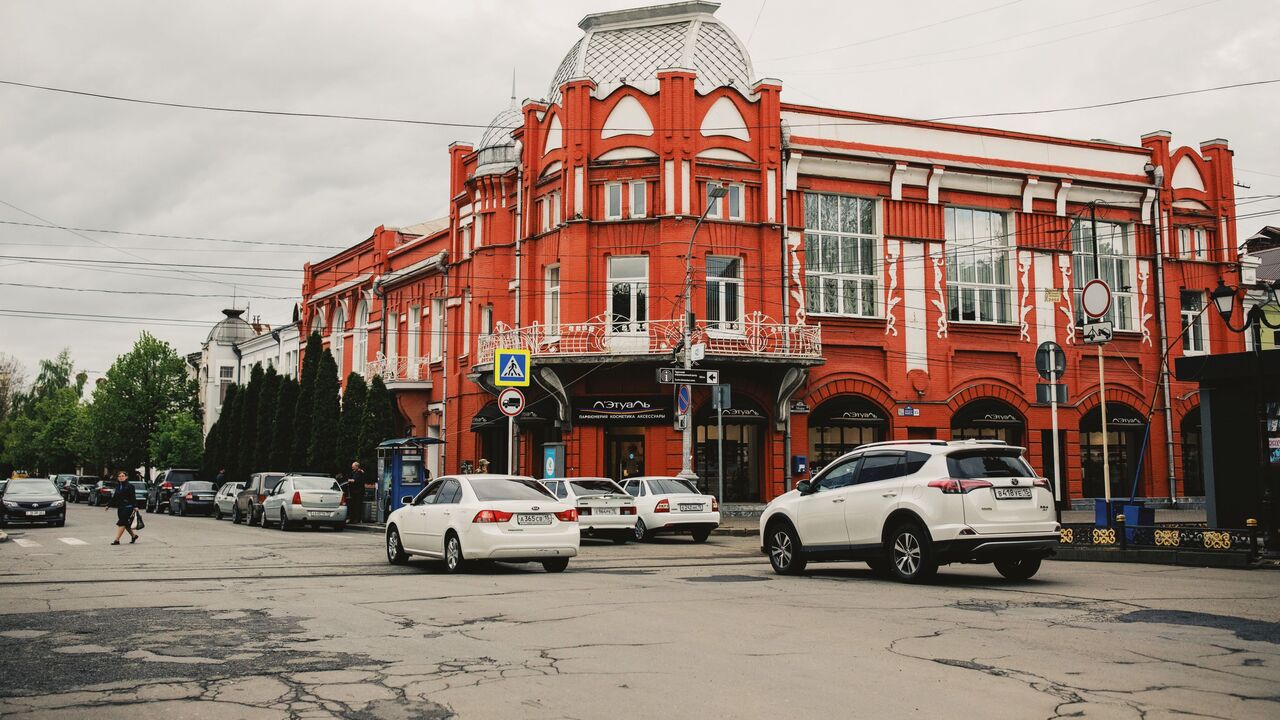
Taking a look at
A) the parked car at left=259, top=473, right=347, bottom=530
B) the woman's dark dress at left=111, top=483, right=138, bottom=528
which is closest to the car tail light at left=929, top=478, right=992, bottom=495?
the woman's dark dress at left=111, top=483, right=138, bottom=528

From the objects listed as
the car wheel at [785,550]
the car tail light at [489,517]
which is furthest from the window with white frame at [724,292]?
the car tail light at [489,517]

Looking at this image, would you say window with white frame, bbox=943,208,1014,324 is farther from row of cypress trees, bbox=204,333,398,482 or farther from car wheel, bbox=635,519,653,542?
row of cypress trees, bbox=204,333,398,482

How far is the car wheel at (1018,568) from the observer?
46.3 ft

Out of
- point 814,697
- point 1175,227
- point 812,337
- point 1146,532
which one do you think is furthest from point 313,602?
point 1175,227

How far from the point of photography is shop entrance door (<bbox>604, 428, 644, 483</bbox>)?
3266 cm

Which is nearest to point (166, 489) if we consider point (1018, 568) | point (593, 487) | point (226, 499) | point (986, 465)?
point (226, 499)

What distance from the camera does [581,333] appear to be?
32469 millimetres

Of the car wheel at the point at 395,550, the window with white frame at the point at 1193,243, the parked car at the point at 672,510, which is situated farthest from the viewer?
the window with white frame at the point at 1193,243

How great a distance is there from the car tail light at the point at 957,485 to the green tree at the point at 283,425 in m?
41.7

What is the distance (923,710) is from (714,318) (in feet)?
86.2

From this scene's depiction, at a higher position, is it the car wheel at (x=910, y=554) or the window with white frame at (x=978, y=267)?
the window with white frame at (x=978, y=267)

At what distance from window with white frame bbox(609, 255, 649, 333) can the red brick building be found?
7cm

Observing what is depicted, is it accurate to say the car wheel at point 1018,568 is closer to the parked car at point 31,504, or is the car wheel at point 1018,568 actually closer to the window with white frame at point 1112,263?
the window with white frame at point 1112,263

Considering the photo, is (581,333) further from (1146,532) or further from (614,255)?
(1146,532)
